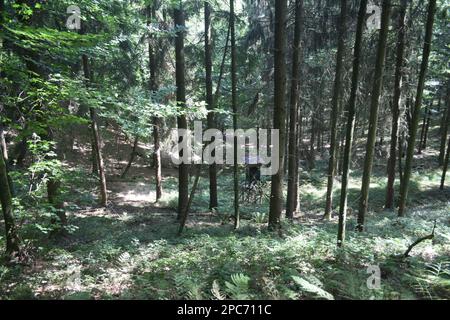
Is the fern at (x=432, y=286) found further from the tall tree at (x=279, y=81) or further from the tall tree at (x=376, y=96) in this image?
the tall tree at (x=279, y=81)

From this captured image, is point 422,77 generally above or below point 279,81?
above

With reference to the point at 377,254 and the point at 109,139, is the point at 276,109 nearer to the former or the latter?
the point at 377,254

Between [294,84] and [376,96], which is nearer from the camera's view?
[376,96]

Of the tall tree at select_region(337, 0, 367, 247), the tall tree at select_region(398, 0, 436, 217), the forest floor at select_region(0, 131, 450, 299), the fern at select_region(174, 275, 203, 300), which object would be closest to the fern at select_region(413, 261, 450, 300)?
the forest floor at select_region(0, 131, 450, 299)

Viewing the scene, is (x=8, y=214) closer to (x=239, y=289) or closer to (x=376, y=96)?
(x=239, y=289)

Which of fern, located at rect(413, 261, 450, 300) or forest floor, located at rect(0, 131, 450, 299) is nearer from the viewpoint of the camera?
fern, located at rect(413, 261, 450, 300)

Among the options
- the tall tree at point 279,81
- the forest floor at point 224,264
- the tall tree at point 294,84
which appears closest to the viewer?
the forest floor at point 224,264

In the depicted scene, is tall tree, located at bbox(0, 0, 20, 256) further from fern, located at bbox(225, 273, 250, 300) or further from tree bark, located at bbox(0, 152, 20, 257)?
fern, located at bbox(225, 273, 250, 300)

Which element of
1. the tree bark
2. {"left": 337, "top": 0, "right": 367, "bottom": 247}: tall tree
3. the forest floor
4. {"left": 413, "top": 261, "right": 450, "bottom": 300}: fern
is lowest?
the forest floor

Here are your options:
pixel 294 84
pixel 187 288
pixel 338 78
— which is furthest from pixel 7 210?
pixel 338 78

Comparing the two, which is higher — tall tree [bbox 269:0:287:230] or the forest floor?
tall tree [bbox 269:0:287:230]

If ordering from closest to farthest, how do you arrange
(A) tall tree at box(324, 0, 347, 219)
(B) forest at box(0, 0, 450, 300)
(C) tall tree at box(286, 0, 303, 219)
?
(B) forest at box(0, 0, 450, 300)
(A) tall tree at box(324, 0, 347, 219)
(C) tall tree at box(286, 0, 303, 219)

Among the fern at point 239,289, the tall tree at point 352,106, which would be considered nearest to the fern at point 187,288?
the fern at point 239,289

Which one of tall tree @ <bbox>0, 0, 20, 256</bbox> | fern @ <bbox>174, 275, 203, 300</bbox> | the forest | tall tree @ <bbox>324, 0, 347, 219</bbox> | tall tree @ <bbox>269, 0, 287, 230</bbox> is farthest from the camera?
tall tree @ <bbox>324, 0, 347, 219</bbox>
